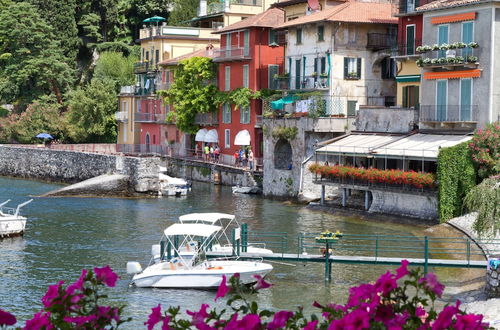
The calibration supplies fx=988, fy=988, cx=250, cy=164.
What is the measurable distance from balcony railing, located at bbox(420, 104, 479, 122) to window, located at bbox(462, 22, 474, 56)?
242 cm

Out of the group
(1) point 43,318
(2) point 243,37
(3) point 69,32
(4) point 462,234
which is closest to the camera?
(1) point 43,318

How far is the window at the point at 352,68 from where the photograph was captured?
187 ft

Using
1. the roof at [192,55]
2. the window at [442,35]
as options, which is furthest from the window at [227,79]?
the window at [442,35]

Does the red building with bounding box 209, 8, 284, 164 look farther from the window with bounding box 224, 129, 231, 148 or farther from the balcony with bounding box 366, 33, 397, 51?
the balcony with bounding box 366, 33, 397, 51

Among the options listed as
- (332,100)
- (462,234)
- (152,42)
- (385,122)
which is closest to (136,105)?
(152,42)

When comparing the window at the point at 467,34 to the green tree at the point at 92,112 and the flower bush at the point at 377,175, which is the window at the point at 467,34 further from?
the green tree at the point at 92,112

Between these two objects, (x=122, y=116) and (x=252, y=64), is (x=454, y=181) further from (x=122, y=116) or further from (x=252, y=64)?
(x=122, y=116)

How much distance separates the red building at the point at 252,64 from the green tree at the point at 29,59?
26876 millimetres

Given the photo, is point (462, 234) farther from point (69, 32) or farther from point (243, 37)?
point (69, 32)

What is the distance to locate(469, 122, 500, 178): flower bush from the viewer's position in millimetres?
40531

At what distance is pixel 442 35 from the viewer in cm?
4619

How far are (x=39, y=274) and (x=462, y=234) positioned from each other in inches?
632

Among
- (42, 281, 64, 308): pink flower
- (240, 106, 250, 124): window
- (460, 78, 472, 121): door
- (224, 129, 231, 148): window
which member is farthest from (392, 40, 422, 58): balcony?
(42, 281, 64, 308): pink flower

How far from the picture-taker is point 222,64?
69.1m
